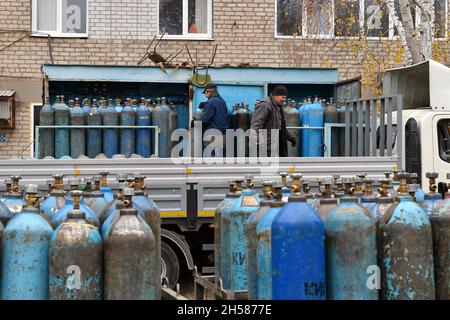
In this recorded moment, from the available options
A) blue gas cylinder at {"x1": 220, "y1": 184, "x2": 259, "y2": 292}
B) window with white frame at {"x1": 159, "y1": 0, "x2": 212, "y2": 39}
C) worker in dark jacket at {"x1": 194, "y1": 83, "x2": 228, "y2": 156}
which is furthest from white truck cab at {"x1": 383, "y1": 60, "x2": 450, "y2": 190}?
window with white frame at {"x1": 159, "y1": 0, "x2": 212, "y2": 39}

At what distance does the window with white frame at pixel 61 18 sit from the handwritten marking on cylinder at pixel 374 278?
1241 cm

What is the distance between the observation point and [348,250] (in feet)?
13.3

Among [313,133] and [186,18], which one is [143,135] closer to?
[313,133]

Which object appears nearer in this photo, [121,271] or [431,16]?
[121,271]

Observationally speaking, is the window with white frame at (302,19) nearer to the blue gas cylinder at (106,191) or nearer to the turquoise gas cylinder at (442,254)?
the blue gas cylinder at (106,191)

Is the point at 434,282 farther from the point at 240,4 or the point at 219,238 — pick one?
the point at 240,4

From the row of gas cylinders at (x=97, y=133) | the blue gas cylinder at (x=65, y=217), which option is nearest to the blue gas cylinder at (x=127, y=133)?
the row of gas cylinders at (x=97, y=133)

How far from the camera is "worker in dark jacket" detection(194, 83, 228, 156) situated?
10.6 meters

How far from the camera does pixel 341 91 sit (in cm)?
1159

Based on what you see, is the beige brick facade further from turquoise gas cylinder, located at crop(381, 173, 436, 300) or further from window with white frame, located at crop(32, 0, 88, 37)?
turquoise gas cylinder, located at crop(381, 173, 436, 300)

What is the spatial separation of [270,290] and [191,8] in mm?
12694

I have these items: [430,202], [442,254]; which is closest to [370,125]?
[430,202]

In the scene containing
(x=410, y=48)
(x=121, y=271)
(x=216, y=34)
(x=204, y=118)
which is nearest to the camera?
(x=121, y=271)

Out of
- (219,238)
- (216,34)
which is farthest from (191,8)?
(219,238)
